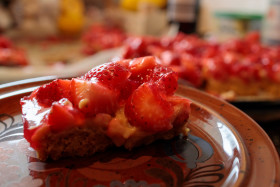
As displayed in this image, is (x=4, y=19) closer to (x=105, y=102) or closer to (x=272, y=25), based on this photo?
(x=272, y=25)

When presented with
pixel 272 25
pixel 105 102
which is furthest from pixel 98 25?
pixel 105 102

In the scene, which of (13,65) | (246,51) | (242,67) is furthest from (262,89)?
(13,65)

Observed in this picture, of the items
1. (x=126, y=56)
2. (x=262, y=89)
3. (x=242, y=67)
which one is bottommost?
(x=262, y=89)

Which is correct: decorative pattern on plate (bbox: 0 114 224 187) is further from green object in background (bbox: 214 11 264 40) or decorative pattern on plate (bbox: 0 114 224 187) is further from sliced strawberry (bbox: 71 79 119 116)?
green object in background (bbox: 214 11 264 40)

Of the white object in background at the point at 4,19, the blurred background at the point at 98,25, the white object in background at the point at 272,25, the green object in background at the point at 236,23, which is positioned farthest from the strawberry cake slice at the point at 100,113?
the white object in background at the point at 4,19

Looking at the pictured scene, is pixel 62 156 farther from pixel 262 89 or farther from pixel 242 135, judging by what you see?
pixel 262 89
